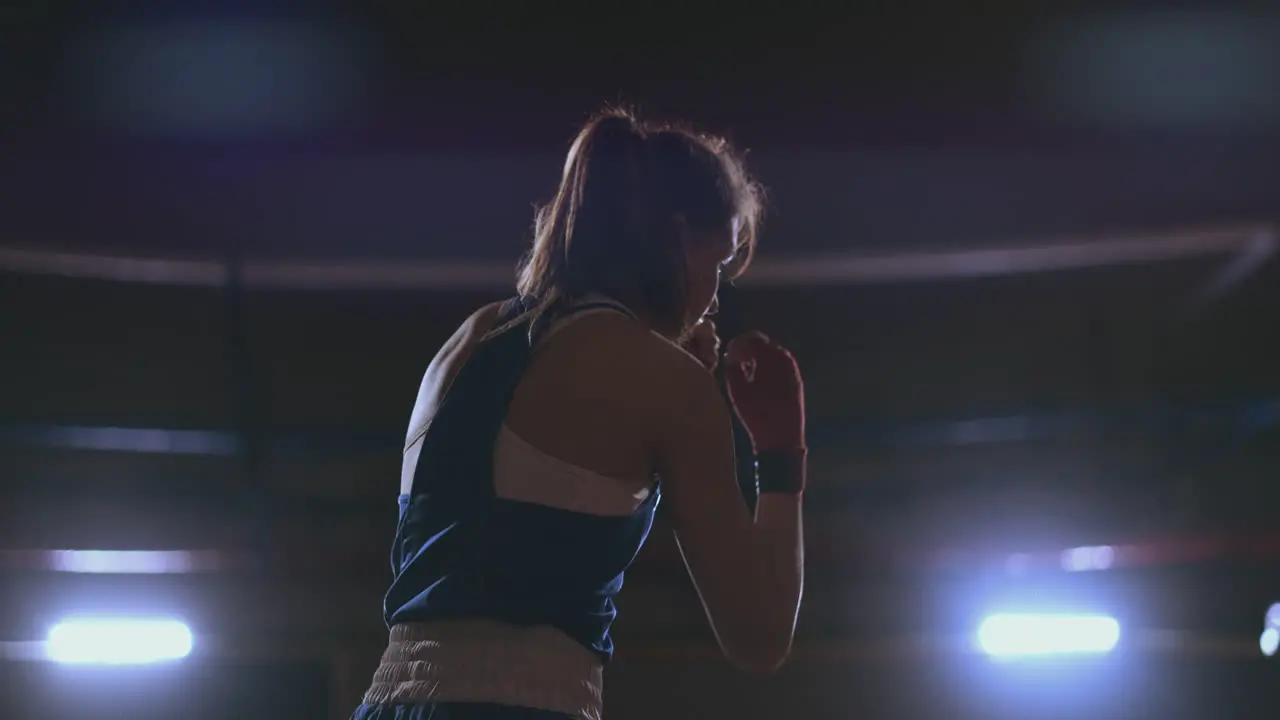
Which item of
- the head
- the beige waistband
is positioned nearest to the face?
the head

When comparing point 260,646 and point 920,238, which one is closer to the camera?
point 260,646

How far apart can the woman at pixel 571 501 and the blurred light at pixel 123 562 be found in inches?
115

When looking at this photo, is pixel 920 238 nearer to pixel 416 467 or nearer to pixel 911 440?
pixel 911 440

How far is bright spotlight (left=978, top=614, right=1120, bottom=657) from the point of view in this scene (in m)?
3.21

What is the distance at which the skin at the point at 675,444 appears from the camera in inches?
31.9

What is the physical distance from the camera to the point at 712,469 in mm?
822

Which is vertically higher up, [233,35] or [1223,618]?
[233,35]

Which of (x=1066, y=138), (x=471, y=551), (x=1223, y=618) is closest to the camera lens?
(x=471, y=551)

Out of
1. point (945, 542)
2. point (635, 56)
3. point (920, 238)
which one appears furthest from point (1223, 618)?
point (635, 56)

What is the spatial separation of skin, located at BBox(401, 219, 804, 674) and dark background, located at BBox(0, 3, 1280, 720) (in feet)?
6.33

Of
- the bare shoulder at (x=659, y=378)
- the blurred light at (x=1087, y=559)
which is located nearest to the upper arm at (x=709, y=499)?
the bare shoulder at (x=659, y=378)

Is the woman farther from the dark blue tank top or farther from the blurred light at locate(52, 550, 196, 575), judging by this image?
the blurred light at locate(52, 550, 196, 575)

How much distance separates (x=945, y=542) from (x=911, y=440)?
61 cm

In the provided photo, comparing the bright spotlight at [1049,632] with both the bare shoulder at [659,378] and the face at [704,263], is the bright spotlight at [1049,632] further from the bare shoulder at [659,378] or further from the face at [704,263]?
the bare shoulder at [659,378]
